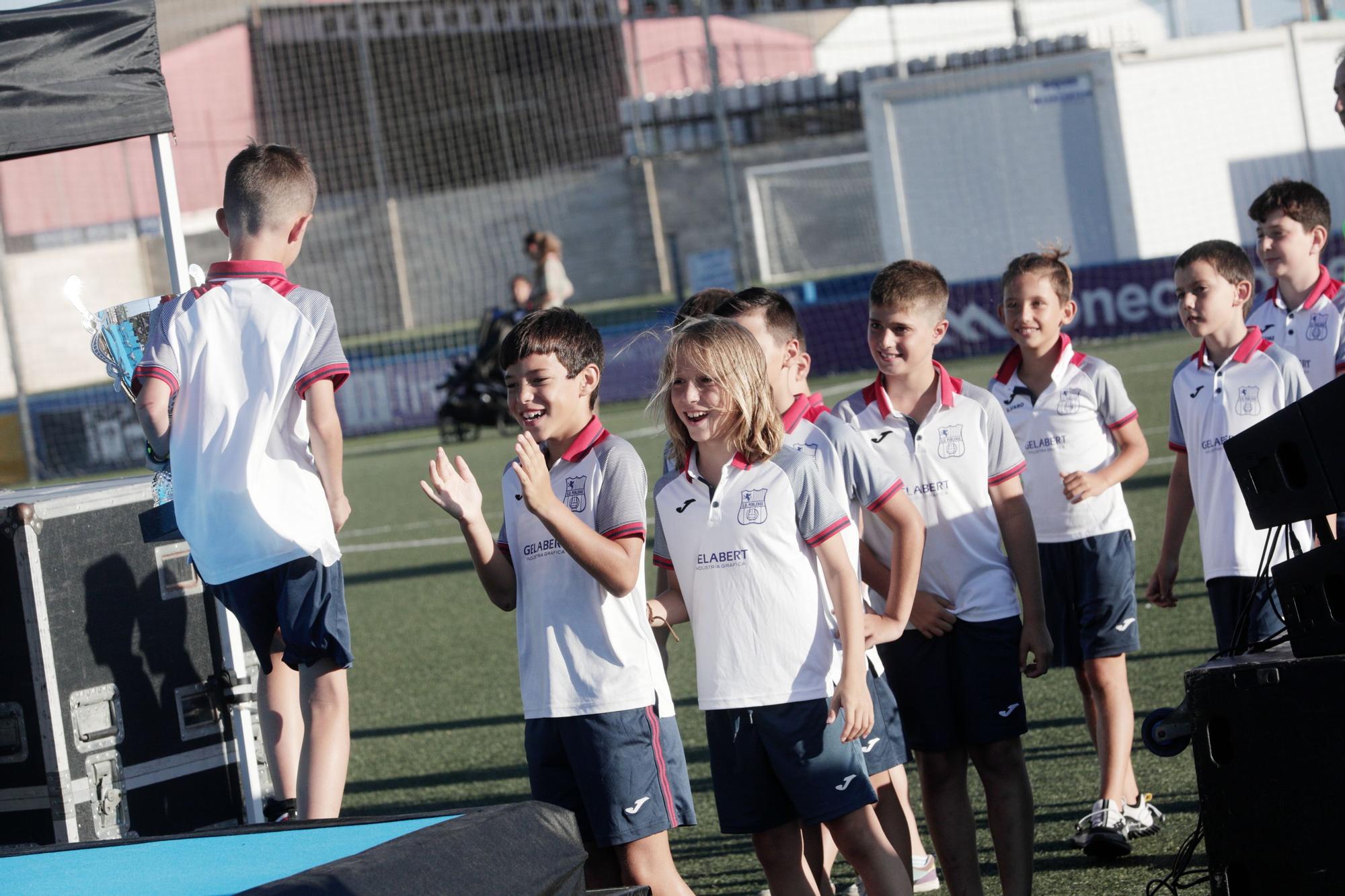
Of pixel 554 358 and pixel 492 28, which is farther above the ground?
pixel 492 28

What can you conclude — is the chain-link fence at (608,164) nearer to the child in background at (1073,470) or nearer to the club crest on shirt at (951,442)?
the child in background at (1073,470)

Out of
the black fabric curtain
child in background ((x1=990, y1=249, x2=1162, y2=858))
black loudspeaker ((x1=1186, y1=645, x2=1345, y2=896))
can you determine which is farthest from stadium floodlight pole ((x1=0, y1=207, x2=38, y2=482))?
black loudspeaker ((x1=1186, y1=645, x2=1345, y2=896))

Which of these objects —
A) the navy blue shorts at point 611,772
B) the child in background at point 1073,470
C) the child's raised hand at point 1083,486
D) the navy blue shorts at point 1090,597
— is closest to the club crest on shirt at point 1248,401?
the child in background at point 1073,470

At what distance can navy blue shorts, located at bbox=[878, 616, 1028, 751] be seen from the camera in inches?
133

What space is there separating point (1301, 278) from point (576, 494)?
2821mm

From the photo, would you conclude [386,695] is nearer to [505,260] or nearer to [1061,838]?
[1061,838]

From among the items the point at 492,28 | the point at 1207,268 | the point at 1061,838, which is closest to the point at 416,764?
the point at 1061,838

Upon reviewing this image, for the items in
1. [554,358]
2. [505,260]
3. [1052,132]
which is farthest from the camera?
[505,260]

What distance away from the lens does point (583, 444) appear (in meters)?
3.24

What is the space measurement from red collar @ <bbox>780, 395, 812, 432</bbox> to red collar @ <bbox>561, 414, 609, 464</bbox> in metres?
0.43

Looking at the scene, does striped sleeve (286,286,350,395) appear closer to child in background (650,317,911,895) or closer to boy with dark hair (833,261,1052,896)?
child in background (650,317,911,895)

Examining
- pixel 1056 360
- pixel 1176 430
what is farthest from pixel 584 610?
pixel 1176 430

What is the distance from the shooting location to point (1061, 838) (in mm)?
3943

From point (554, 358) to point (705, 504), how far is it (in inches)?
18.8
